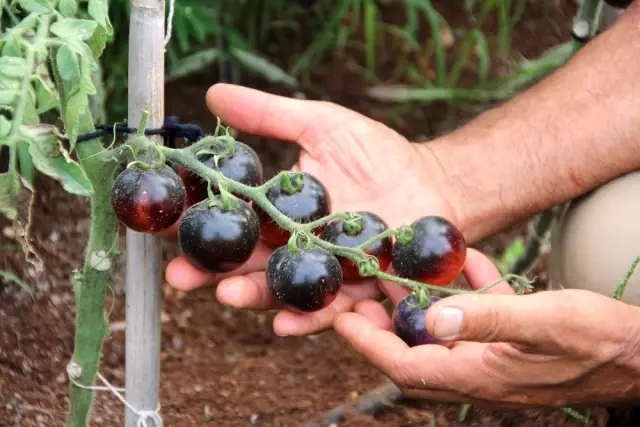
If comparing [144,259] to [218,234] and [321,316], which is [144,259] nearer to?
[218,234]

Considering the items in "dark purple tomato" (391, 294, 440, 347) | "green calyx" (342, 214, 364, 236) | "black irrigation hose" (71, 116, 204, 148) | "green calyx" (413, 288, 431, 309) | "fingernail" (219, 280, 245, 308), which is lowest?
"fingernail" (219, 280, 245, 308)

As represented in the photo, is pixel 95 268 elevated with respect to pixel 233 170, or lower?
lower

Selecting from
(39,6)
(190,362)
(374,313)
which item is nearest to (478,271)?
(374,313)

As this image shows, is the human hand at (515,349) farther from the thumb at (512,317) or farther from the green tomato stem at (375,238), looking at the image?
the green tomato stem at (375,238)

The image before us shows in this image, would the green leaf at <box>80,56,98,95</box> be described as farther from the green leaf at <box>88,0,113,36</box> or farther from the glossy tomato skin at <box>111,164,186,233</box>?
the glossy tomato skin at <box>111,164,186,233</box>

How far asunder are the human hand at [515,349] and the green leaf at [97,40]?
1.42 ft

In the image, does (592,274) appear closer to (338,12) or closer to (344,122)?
(344,122)

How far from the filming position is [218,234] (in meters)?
1.05

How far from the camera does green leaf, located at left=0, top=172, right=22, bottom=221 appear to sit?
939 mm

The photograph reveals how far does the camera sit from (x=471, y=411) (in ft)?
5.35

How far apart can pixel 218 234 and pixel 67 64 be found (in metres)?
0.27

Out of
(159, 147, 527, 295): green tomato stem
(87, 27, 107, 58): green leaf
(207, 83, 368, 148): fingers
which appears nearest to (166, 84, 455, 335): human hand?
(207, 83, 368, 148): fingers

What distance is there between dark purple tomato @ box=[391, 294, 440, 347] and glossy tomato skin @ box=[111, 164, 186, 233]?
31 cm

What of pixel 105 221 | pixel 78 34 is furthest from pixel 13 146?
pixel 105 221
